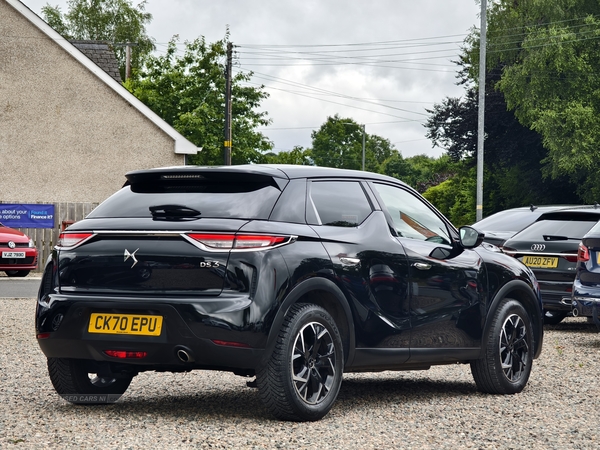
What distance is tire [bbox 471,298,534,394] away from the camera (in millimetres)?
8250

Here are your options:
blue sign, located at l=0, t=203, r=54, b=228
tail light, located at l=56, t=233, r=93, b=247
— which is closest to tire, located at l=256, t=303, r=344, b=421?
tail light, located at l=56, t=233, r=93, b=247

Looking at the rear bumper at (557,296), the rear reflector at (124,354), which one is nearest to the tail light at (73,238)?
the rear reflector at (124,354)

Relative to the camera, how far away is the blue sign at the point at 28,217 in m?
28.6

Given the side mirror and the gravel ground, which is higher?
the side mirror

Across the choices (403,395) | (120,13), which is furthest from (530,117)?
(403,395)

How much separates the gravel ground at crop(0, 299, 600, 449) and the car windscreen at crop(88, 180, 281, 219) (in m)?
1.29

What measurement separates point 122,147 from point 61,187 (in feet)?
7.20

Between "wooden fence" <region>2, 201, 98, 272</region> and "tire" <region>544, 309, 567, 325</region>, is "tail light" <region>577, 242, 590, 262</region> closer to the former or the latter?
"tire" <region>544, 309, 567, 325</region>

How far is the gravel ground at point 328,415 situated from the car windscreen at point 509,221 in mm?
6556

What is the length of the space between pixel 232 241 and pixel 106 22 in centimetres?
6511

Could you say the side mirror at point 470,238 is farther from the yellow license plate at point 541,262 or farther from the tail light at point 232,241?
the yellow license plate at point 541,262

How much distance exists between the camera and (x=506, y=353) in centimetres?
846

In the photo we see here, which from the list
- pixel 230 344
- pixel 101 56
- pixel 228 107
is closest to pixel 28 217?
pixel 228 107

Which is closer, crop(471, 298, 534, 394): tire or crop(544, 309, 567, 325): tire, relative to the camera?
crop(471, 298, 534, 394): tire
